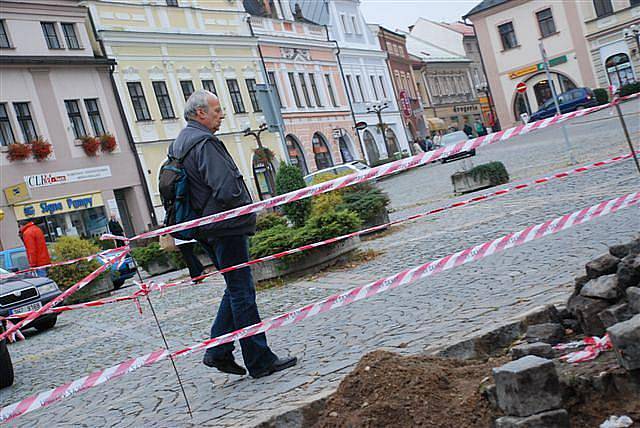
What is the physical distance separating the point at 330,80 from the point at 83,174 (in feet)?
81.3

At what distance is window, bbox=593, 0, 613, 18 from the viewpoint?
5281 cm

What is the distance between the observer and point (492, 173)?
19438mm

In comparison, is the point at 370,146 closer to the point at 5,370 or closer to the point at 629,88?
the point at 629,88

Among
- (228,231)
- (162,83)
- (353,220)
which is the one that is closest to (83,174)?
(162,83)

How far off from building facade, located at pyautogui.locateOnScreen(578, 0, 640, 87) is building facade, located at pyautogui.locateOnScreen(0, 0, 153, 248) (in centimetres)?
3371

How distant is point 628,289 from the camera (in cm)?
429

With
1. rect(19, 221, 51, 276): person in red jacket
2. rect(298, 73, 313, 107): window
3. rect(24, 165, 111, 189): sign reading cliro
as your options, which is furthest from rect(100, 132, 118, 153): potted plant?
rect(298, 73, 313, 107): window

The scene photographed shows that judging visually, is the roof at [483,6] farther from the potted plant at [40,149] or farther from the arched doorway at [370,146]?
the potted plant at [40,149]

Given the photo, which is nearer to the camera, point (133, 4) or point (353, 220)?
point (353, 220)

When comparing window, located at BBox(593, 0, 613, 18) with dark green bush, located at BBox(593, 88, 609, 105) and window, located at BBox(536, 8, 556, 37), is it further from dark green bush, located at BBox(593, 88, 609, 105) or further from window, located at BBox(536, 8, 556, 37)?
dark green bush, located at BBox(593, 88, 609, 105)

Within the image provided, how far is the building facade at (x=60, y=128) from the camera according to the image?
30.2m

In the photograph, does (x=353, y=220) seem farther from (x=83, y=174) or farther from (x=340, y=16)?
(x=340, y=16)

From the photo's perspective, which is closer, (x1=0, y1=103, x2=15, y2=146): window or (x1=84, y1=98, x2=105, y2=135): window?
(x1=0, y1=103, x2=15, y2=146): window

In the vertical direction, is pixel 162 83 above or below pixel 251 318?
above
